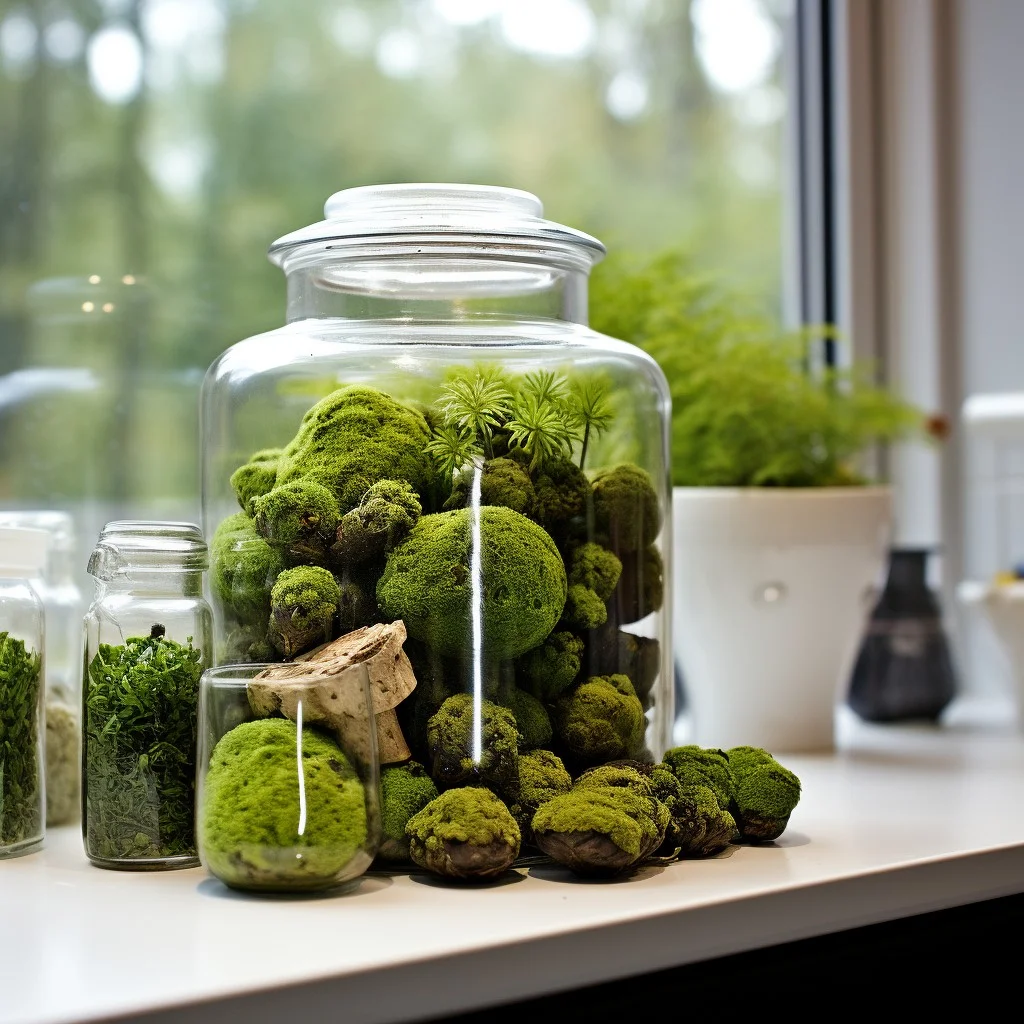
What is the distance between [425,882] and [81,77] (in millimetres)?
849

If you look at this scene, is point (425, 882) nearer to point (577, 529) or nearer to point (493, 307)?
point (577, 529)

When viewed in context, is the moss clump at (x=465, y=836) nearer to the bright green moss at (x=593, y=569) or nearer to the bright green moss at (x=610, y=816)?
the bright green moss at (x=610, y=816)

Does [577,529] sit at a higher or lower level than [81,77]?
lower

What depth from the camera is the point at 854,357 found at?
1.67m

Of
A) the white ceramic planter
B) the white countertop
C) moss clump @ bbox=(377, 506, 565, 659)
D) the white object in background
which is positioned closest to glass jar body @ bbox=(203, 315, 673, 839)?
moss clump @ bbox=(377, 506, 565, 659)

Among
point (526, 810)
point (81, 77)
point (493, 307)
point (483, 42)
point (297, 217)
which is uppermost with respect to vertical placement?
point (483, 42)

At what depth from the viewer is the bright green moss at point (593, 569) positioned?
2.53ft

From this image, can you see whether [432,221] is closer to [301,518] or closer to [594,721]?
[301,518]

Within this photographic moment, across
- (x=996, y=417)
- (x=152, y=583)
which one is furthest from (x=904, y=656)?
(x=152, y=583)

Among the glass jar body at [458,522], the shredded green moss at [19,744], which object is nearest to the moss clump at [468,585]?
the glass jar body at [458,522]

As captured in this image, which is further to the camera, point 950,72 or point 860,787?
point 950,72

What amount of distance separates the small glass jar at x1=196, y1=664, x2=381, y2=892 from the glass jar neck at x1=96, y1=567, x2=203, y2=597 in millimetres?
98

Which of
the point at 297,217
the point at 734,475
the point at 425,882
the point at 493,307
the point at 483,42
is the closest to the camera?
the point at 425,882

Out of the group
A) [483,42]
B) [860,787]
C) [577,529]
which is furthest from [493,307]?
[483,42]
